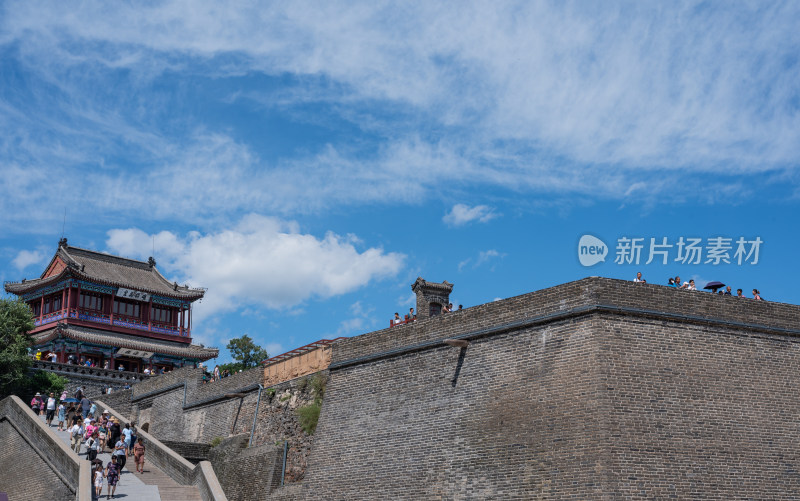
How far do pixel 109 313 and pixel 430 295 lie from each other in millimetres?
28203

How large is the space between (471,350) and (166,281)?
1433 inches

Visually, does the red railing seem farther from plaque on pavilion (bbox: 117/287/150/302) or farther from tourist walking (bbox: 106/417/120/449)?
tourist walking (bbox: 106/417/120/449)

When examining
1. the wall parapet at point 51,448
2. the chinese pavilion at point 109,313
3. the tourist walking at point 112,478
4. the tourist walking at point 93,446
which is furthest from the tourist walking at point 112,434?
the chinese pavilion at point 109,313

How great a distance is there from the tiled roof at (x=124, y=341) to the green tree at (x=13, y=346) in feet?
20.0

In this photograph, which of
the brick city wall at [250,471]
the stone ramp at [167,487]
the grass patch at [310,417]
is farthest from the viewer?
the grass patch at [310,417]

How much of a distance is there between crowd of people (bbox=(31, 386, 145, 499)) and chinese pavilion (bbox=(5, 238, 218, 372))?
1491 centimetres

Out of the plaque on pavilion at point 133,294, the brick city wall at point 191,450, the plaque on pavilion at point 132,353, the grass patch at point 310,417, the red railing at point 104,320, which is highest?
the plaque on pavilion at point 133,294

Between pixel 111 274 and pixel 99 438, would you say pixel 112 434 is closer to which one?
pixel 99 438

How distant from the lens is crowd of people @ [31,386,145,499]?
20.1 meters

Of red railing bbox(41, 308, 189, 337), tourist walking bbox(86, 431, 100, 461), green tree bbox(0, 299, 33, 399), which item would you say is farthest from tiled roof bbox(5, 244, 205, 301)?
tourist walking bbox(86, 431, 100, 461)

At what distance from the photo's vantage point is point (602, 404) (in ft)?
53.0

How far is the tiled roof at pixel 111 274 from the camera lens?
154ft

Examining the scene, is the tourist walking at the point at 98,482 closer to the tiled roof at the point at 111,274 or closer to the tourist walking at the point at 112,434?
the tourist walking at the point at 112,434

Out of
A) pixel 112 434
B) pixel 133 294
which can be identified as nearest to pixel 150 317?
pixel 133 294
